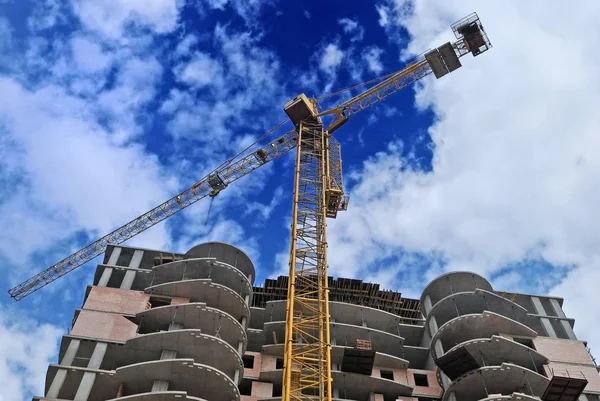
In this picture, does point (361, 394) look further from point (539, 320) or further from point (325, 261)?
point (539, 320)

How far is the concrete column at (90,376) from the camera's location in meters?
40.9

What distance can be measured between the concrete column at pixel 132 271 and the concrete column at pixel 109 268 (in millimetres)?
1193

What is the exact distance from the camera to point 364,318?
5428cm

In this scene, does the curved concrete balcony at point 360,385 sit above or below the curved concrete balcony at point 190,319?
below

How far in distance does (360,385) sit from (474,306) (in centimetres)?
1017

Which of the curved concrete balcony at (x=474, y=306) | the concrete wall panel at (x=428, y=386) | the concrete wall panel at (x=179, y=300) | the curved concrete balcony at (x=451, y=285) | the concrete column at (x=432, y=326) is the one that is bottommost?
the concrete wall panel at (x=428, y=386)

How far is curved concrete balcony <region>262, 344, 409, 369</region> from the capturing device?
50094mm

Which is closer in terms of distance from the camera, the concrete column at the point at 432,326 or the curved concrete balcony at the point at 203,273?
the curved concrete balcony at the point at 203,273

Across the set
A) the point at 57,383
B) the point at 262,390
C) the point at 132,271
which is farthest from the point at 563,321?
the point at 57,383

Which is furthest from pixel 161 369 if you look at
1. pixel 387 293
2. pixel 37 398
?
pixel 387 293

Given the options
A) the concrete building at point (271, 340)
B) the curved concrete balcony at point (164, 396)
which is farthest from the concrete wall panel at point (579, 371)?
the curved concrete balcony at point (164, 396)

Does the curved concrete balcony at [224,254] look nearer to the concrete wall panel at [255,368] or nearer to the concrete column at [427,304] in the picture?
the concrete wall panel at [255,368]

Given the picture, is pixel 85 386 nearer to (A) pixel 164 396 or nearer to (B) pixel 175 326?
(A) pixel 164 396

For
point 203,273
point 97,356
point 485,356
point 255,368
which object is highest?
point 203,273
